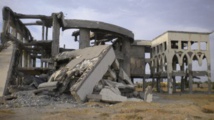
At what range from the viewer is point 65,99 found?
10.6 m

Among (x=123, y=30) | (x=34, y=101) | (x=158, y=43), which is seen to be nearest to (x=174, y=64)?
(x=158, y=43)

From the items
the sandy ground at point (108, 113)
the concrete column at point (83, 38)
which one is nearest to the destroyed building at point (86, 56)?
the concrete column at point (83, 38)

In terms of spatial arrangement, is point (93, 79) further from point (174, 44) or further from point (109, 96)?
point (174, 44)

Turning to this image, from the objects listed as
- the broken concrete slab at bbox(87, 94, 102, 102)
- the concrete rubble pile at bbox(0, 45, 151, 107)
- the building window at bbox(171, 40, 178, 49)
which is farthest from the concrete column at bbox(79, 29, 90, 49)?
the broken concrete slab at bbox(87, 94, 102, 102)

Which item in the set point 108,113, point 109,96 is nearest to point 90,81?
point 109,96

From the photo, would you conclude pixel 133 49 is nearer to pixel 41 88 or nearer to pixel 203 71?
pixel 203 71

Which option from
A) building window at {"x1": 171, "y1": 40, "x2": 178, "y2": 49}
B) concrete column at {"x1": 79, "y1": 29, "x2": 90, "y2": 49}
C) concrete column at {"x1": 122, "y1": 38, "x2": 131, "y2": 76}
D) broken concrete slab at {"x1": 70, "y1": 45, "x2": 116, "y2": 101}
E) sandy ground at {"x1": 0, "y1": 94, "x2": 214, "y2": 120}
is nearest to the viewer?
sandy ground at {"x1": 0, "y1": 94, "x2": 214, "y2": 120}

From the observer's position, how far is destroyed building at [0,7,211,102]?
37.6 feet

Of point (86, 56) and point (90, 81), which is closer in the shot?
point (90, 81)

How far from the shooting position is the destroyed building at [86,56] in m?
11.5

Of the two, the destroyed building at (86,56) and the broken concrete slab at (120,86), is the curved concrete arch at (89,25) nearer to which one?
the destroyed building at (86,56)

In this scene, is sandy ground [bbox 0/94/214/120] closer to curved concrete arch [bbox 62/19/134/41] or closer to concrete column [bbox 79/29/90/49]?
concrete column [bbox 79/29/90/49]

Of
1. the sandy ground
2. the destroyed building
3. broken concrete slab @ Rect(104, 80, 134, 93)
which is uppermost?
the destroyed building

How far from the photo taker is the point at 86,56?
12.7 meters
